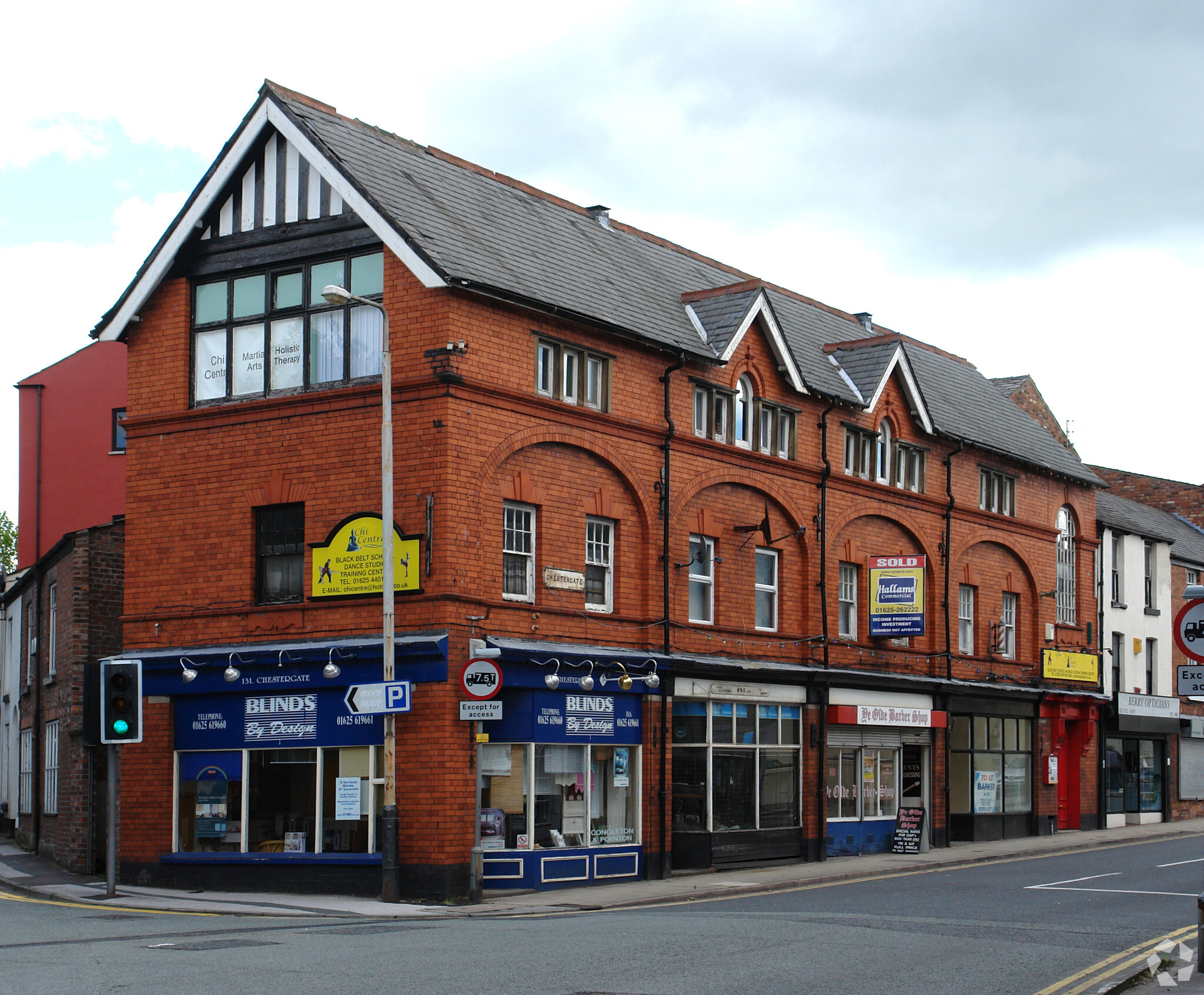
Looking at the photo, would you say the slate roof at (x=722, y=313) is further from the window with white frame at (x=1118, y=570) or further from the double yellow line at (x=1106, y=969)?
the window with white frame at (x=1118, y=570)

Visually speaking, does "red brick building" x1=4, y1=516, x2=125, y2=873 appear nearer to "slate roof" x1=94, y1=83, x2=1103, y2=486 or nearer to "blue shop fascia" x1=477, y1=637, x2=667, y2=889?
"slate roof" x1=94, y1=83, x2=1103, y2=486

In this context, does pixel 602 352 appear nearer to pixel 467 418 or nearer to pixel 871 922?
pixel 467 418

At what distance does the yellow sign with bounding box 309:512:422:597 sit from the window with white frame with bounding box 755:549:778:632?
29.4 feet

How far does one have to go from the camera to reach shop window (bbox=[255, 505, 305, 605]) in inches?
961

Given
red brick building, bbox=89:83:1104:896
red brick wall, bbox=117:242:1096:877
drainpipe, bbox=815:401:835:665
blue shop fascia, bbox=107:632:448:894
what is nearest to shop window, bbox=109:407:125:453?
red brick building, bbox=89:83:1104:896

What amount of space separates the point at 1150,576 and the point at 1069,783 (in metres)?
9.26

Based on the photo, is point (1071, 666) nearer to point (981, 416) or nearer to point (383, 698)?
point (981, 416)

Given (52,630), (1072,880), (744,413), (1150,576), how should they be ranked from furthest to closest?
1. (1150,576)
2. (52,630)
3. (744,413)
4. (1072,880)

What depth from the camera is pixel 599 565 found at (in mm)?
25781

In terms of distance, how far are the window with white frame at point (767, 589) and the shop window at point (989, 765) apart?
774 centimetres

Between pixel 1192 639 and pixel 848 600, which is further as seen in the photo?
pixel 848 600

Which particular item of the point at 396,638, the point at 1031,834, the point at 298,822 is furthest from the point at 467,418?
the point at 1031,834

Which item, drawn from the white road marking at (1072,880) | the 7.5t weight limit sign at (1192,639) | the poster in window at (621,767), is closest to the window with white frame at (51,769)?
the poster in window at (621,767)

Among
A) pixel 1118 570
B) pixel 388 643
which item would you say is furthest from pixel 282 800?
pixel 1118 570
